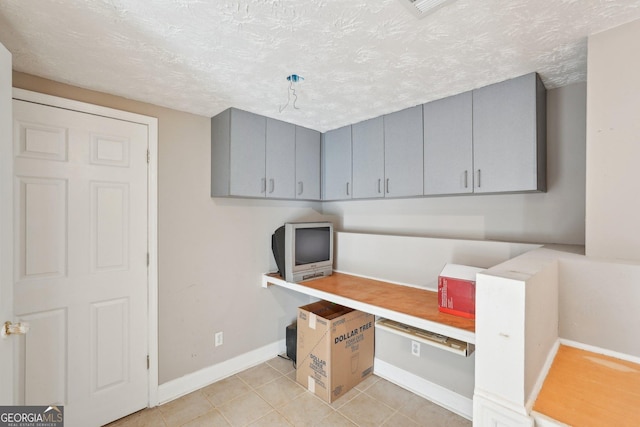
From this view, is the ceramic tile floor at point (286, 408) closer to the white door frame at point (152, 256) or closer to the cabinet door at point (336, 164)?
the white door frame at point (152, 256)

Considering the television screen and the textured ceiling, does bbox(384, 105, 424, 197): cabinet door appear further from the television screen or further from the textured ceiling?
the television screen

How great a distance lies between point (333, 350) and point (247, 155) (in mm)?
1706

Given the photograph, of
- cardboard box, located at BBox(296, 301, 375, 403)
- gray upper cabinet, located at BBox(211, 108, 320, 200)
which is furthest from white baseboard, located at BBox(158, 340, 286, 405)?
gray upper cabinet, located at BBox(211, 108, 320, 200)

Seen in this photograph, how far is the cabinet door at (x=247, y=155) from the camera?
7.45 ft

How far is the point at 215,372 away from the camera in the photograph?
245 cm

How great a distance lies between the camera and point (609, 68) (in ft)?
4.23

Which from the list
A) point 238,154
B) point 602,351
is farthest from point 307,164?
point 602,351

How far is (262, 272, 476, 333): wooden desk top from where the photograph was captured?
161 centimetres

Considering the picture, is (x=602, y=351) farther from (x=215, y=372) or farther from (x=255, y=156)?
(x=215, y=372)

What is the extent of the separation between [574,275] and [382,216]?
158 centimetres

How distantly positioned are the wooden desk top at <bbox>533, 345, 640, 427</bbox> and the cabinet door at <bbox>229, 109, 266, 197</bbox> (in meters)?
2.10

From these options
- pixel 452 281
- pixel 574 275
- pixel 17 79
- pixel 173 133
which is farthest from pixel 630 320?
pixel 17 79

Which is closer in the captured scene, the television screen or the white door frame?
the white door frame

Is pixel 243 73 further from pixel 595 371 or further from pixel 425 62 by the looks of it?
pixel 595 371
